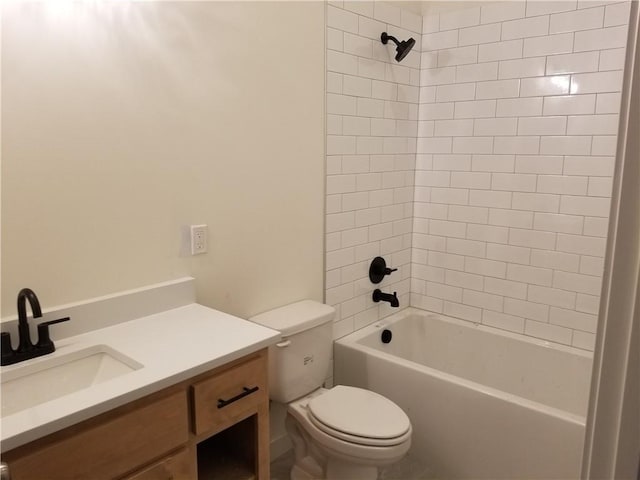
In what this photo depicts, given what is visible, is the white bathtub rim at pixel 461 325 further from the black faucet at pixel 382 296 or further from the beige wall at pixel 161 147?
the beige wall at pixel 161 147

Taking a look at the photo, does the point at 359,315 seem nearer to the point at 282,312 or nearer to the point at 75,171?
the point at 282,312

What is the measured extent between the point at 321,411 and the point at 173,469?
75 cm

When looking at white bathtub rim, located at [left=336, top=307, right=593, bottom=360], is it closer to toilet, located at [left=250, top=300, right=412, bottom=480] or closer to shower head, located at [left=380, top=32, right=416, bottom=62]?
toilet, located at [left=250, top=300, right=412, bottom=480]

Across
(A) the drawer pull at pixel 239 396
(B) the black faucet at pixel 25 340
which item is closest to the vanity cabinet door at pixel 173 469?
(A) the drawer pull at pixel 239 396

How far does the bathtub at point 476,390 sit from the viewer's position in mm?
1973

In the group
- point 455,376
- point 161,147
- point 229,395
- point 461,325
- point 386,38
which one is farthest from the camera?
point 461,325

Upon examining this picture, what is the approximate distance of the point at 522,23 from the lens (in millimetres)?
2459

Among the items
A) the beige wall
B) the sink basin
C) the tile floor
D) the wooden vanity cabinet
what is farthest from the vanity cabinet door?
the tile floor

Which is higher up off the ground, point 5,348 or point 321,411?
point 5,348

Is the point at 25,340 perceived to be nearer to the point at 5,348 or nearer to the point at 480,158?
the point at 5,348

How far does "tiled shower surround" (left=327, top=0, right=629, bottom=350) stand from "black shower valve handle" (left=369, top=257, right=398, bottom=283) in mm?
51

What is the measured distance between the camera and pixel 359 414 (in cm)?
194

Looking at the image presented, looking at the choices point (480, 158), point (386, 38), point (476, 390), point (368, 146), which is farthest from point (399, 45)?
point (476, 390)

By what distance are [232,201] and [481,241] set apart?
4.83ft
